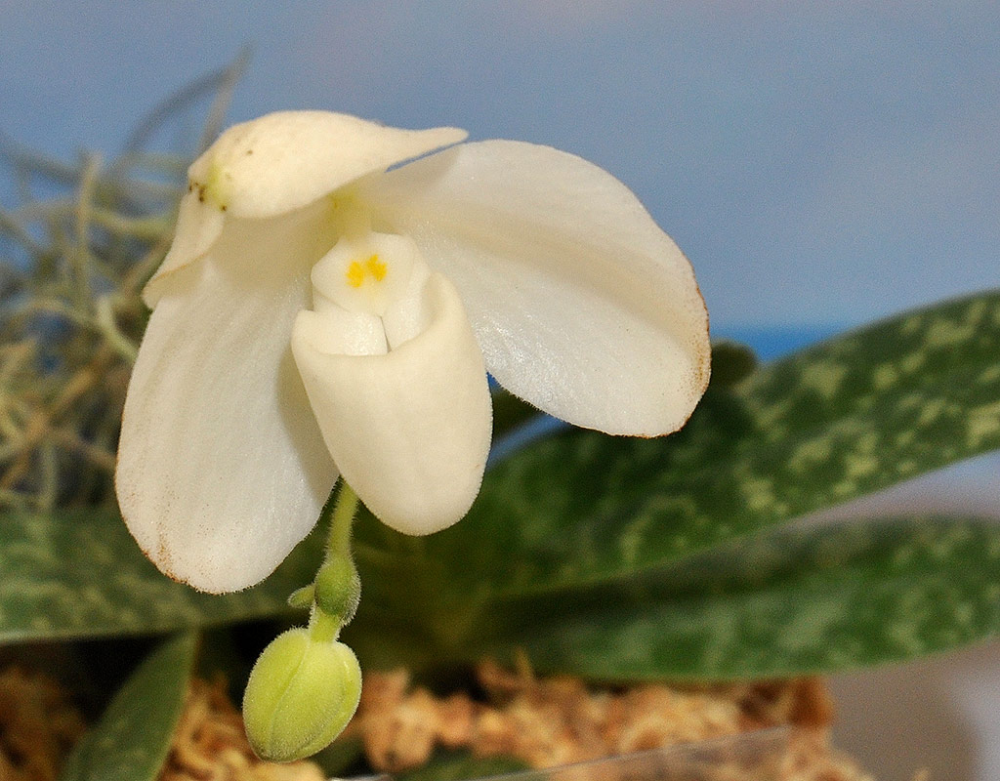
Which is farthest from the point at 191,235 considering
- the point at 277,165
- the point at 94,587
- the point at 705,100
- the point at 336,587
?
the point at 705,100

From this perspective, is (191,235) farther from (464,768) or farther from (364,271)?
(464,768)

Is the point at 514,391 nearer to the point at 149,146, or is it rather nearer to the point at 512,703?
the point at 512,703

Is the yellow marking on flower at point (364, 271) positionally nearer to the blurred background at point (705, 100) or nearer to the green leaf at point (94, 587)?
the green leaf at point (94, 587)

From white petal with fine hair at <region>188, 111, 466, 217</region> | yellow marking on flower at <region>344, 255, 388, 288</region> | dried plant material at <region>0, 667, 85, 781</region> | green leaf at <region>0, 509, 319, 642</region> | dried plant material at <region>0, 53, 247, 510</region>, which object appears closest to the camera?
white petal with fine hair at <region>188, 111, 466, 217</region>

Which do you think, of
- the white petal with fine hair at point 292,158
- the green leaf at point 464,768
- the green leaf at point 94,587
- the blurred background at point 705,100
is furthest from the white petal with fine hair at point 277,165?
the blurred background at point 705,100

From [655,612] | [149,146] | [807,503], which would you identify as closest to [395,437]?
[807,503]

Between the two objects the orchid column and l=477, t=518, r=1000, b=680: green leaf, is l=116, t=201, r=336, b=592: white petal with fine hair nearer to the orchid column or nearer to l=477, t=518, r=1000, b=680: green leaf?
the orchid column

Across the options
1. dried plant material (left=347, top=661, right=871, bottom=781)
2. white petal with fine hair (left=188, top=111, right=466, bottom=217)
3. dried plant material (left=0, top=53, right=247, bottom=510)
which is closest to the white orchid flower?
white petal with fine hair (left=188, top=111, right=466, bottom=217)
